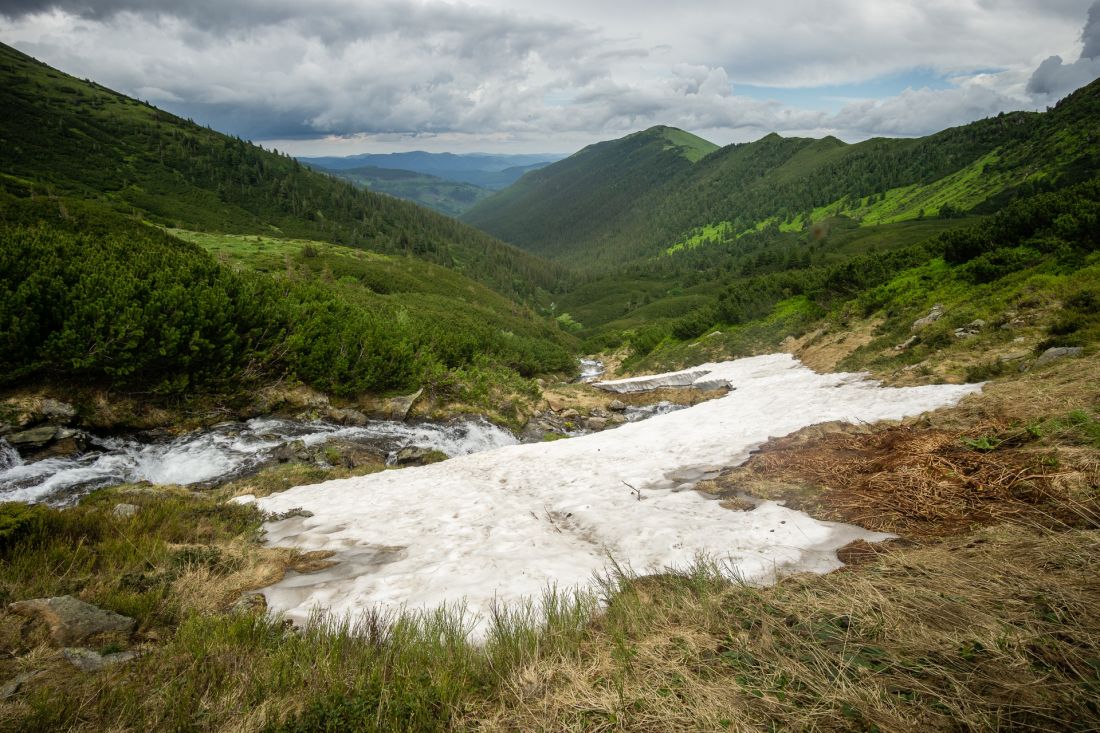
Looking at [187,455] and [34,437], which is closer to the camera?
[34,437]

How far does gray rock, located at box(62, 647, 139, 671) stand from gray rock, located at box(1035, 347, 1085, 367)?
14.5 m

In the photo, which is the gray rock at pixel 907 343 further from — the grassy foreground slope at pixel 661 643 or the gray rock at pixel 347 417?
the gray rock at pixel 347 417

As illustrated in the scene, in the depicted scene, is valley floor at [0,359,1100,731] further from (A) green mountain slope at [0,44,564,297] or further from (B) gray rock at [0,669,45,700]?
(A) green mountain slope at [0,44,564,297]

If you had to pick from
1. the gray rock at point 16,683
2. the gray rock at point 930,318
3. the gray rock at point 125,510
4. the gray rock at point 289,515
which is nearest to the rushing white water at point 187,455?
the gray rock at point 125,510

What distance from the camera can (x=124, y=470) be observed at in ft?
37.6

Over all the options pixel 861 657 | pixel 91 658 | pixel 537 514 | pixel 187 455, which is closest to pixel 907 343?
pixel 537 514

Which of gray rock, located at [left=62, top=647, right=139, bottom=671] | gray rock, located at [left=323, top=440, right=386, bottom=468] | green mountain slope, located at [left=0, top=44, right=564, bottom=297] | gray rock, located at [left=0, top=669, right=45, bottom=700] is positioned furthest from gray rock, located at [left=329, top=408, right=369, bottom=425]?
green mountain slope, located at [left=0, top=44, right=564, bottom=297]

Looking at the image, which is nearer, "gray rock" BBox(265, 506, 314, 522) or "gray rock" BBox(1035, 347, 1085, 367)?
"gray rock" BBox(265, 506, 314, 522)

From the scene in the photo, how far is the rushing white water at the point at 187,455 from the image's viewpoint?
10180mm

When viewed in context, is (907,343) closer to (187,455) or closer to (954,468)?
(954,468)

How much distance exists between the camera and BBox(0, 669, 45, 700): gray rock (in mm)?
2877

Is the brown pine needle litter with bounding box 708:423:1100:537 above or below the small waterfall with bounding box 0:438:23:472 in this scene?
above

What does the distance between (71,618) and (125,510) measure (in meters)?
3.99

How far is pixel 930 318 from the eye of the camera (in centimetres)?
1620
